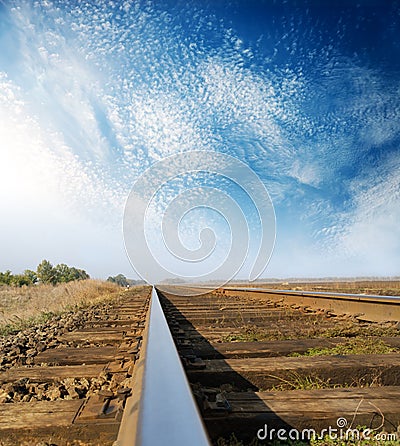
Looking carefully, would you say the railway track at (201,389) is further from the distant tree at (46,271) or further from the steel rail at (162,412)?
the distant tree at (46,271)

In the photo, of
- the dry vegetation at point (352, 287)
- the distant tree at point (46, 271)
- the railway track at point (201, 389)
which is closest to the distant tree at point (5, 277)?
the distant tree at point (46, 271)

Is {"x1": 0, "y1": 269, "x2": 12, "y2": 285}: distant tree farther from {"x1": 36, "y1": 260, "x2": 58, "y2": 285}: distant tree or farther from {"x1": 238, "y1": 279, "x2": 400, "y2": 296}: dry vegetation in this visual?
{"x1": 238, "y1": 279, "x2": 400, "y2": 296}: dry vegetation

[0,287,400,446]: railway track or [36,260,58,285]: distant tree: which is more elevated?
[36,260,58,285]: distant tree

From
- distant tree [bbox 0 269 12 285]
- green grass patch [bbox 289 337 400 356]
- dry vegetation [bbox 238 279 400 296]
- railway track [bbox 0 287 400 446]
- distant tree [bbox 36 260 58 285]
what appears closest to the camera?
railway track [bbox 0 287 400 446]

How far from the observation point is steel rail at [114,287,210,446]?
0.83 meters

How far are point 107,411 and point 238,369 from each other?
87 centimetres

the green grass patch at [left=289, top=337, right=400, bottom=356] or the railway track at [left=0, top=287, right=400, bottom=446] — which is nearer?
the railway track at [left=0, top=287, right=400, bottom=446]

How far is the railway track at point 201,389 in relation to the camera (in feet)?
3.92

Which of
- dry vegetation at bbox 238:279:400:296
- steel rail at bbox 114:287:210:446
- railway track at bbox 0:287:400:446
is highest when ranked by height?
dry vegetation at bbox 238:279:400:296

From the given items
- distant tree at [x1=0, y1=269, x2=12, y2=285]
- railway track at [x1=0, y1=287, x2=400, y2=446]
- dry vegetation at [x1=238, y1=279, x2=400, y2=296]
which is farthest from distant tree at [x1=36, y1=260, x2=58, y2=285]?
railway track at [x1=0, y1=287, x2=400, y2=446]

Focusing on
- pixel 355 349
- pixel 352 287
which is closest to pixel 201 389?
pixel 355 349

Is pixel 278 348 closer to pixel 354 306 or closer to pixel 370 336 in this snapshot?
pixel 370 336

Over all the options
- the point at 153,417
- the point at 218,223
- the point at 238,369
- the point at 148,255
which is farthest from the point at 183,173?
the point at 153,417

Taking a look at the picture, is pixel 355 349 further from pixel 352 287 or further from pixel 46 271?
pixel 46 271
